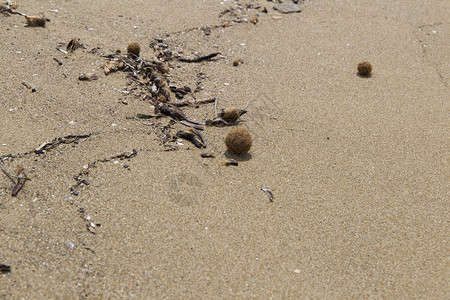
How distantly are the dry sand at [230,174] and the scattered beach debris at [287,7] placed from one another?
90cm

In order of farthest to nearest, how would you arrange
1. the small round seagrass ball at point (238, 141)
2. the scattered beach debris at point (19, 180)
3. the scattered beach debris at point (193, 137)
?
the scattered beach debris at point (193, 137), the small round seagrass ball at point (238, 141), the scattered beach debris at point (19, 180)

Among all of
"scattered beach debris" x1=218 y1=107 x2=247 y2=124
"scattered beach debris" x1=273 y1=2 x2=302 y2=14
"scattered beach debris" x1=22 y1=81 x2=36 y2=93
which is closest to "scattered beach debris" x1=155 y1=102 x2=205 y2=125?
"scattered beach debris" x1=218 y1=107 x2=247 y2=124

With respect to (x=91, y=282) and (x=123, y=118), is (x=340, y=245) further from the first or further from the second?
(x=123, y=118)

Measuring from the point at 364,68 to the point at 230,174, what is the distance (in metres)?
2.38

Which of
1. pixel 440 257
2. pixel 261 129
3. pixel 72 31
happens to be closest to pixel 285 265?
pixel 440 257

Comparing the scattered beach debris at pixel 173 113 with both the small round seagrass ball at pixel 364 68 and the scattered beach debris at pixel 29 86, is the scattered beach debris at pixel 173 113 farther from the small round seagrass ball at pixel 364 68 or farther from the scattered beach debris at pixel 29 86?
the small round seagrass ball at pixel 364 68

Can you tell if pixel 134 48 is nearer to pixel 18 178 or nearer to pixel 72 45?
pixel 72 45

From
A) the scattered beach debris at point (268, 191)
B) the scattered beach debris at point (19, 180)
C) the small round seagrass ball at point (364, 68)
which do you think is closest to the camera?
the scattered beach debris at point (19, 180)

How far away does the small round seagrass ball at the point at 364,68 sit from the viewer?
4.84 metres

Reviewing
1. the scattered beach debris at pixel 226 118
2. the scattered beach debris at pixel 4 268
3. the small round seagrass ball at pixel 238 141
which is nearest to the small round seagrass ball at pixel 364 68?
the scattered beach debris at pixel 226 118

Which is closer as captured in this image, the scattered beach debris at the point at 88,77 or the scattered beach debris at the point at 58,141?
the scattered beach debris at the point at 58,141

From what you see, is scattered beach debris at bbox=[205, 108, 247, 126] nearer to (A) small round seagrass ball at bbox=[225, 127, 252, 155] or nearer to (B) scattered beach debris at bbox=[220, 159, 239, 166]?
(A) small round seagrass ball at bbox=[225, 127, 252, 155]

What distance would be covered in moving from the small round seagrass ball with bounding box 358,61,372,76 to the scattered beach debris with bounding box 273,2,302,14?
63.7 inches

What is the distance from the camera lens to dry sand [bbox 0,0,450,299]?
8.79 ft
